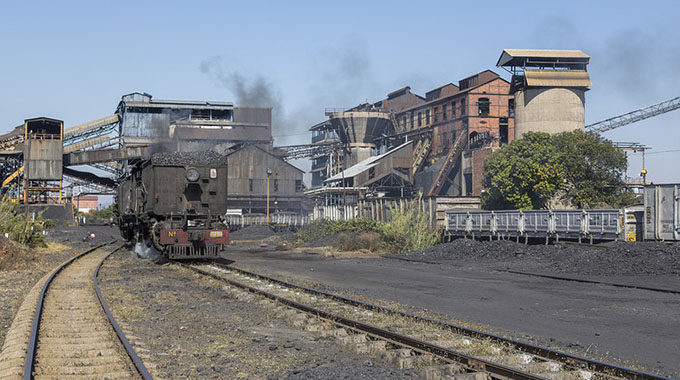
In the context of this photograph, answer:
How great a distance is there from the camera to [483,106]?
6925 cm

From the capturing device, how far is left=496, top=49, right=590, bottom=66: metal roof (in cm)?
6525

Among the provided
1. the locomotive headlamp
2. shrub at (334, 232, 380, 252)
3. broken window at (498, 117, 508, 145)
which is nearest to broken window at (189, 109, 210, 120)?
broken window at (498, 117, 508, 145)

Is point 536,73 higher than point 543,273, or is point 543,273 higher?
point 536,73

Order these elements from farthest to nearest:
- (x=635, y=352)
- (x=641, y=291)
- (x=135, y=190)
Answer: (x=135, y=190) < (x=641, y=291) < (x=635, y=352)

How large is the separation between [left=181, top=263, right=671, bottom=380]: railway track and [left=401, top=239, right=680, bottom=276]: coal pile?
1289 cm

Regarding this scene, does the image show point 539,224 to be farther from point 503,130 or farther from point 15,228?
point 503,130

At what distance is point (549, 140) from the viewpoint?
50.4 meters

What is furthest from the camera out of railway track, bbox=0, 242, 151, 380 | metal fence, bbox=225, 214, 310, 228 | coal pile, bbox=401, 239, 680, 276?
metal fence, bbox=225, 214, 310, 228

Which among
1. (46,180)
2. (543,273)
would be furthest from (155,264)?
(46,180)

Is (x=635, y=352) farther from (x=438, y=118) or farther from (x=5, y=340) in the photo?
(x=438, y=118)

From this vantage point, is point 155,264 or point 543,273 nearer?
point 543,273

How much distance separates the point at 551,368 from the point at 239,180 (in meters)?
70.5

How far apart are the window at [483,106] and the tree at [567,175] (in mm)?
19190

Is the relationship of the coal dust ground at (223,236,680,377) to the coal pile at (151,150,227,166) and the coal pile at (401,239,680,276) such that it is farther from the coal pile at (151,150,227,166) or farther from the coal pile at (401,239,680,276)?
the coal pile at (151,150,227,166)
